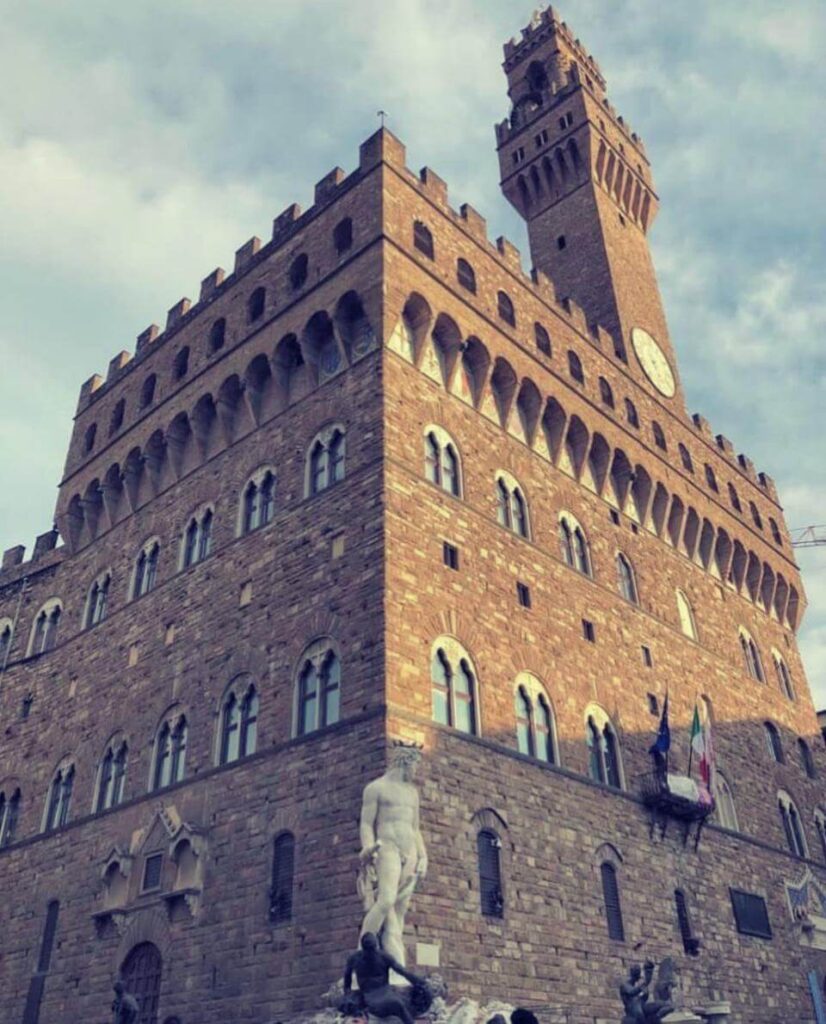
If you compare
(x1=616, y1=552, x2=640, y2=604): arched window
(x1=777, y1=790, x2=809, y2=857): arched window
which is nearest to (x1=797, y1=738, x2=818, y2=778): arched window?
(x1=777, y1=790, x2=809, y2=857): arched window

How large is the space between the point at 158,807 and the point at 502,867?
20.6ft

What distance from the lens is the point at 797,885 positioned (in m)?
22.3

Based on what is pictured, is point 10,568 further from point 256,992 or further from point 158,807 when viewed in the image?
point 256,992

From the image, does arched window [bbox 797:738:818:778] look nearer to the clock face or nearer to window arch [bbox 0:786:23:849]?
the clock face

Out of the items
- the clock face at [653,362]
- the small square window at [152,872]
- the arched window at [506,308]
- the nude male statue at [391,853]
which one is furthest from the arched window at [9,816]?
the clock face at [653,362]

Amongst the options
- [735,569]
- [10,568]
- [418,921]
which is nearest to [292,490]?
[418,921]

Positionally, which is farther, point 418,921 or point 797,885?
point 797,885

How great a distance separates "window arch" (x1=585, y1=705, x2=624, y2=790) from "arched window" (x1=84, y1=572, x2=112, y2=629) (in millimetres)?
11094

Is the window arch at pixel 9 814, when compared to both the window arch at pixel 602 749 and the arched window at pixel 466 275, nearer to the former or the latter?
the window arch at pixel 602 749

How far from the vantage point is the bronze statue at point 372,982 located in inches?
392

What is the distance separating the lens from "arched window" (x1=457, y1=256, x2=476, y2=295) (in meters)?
19.9

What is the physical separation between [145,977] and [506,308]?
48.6 ft

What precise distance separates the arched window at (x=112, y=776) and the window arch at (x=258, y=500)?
494 cm

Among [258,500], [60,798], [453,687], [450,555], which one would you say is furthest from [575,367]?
[60,798]
